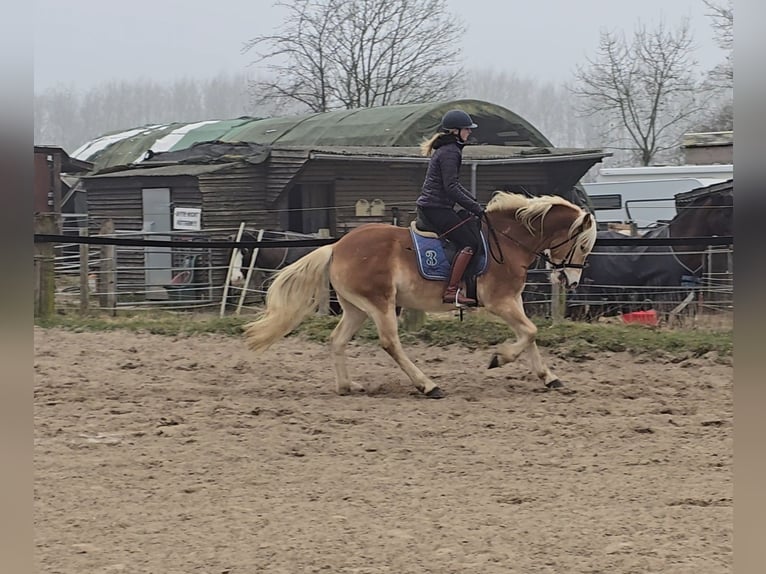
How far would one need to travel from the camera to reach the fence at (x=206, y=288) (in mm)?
9633

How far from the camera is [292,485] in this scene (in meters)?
4.33

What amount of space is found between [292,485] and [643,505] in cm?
156

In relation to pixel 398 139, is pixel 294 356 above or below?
below

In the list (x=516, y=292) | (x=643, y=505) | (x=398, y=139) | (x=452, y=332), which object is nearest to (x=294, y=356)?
(x=452, y=332)

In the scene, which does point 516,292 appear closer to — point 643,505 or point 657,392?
point 657,392

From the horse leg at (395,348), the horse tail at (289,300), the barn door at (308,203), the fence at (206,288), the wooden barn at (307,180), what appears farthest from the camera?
the barn door at (308,203)

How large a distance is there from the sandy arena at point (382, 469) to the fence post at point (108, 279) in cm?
477

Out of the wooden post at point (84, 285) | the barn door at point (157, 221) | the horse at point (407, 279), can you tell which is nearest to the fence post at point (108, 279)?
the wooden post at point (84, 285)

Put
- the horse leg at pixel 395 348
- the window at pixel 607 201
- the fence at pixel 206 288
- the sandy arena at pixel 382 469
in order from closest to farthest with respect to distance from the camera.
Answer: the sandy arena at pixel 382 469, the horse leg at pixel 395 348, the fence at pixel 206 288, the window at pixel 607 201

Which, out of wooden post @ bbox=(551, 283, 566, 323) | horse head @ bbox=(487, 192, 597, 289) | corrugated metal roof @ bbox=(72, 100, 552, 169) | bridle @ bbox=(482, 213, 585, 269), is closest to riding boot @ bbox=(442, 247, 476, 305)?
bridle @ bbox=(482, 213, 585, 269)

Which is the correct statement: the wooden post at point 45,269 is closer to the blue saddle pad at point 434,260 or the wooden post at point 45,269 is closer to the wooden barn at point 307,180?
the blue saddle pad at point 434,260

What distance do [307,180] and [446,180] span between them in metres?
12.4

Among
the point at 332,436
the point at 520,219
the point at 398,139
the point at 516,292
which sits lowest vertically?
the point at 332,436

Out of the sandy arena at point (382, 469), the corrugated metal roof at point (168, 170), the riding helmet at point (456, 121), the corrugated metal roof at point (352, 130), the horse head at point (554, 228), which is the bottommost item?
the sandy arena at point (382, 469)
